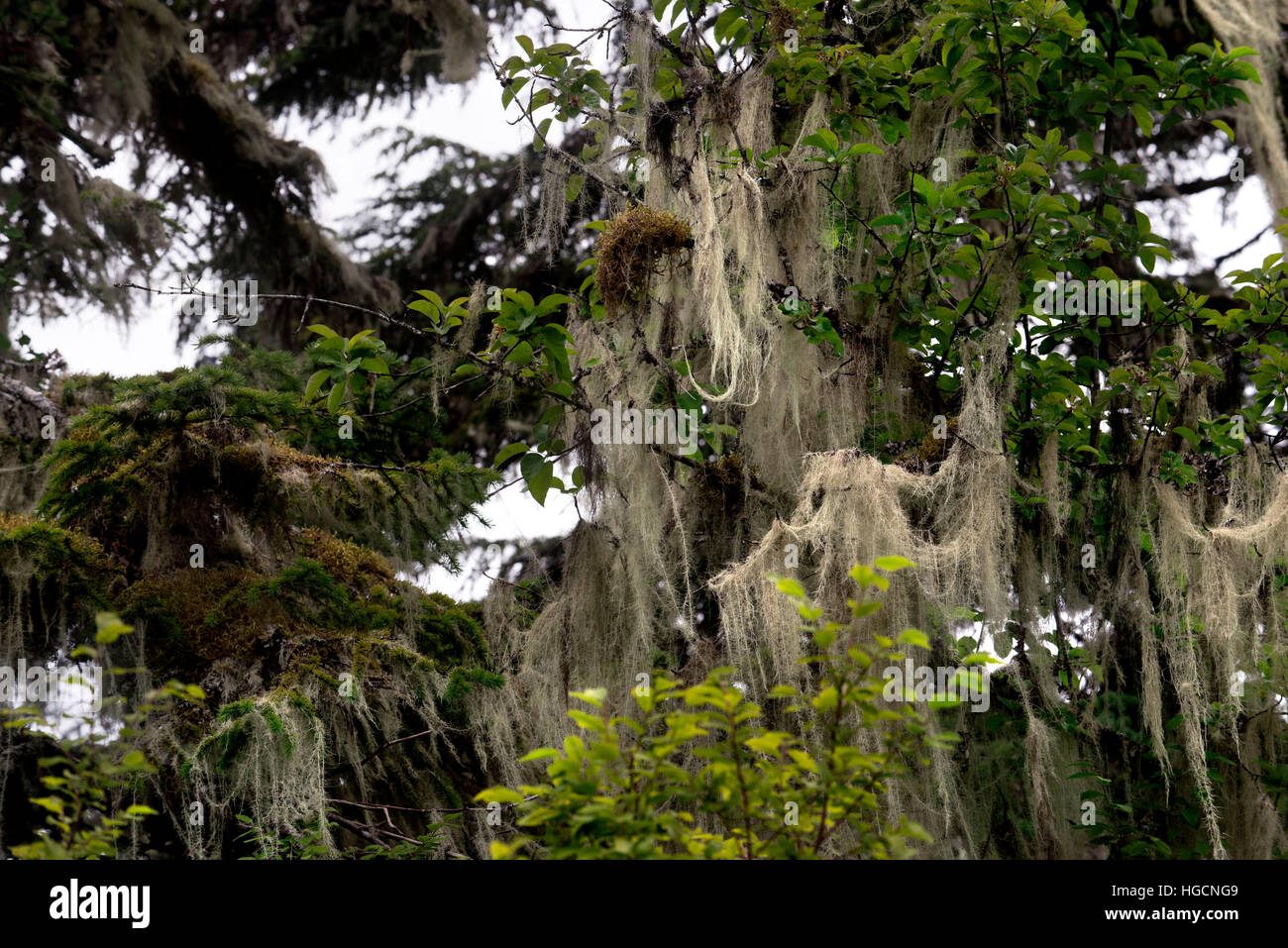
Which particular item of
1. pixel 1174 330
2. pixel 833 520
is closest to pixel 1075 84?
pixel 1174 330

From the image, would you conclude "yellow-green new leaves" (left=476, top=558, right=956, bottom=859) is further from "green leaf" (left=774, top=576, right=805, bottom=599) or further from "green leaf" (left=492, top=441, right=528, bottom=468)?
"green leaf" (left=492, top=441, right=528, bottom=468)

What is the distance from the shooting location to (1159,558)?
329 centimetres

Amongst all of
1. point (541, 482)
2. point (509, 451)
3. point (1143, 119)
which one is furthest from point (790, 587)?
point (1143, 119)

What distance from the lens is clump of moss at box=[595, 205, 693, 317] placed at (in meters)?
3.28

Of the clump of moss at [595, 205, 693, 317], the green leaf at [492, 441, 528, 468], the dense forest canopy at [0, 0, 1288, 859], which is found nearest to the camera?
the dense forest canopy at [0, 0, 1288, 859]

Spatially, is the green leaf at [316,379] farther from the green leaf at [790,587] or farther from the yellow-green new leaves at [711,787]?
the green leaf at [790,587]

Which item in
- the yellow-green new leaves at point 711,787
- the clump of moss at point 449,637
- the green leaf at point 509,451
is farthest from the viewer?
the clump of moss at point 449,637

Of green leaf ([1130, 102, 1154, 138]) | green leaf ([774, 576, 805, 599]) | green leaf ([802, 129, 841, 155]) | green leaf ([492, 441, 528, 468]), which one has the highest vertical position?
green leaf ([1130, 102, 1154, 138])

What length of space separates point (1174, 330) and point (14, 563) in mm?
3516

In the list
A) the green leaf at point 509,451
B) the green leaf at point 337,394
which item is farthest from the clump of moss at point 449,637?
the green leaf at point 337,394

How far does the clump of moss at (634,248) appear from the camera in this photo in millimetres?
3277

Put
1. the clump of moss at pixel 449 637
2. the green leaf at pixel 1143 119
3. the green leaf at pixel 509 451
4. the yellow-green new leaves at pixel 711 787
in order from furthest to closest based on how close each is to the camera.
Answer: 1. the clump of moss at pixel 449 637
2. the green leaf at pixel 1143 119
3. the green leaf at pixel 509 451
4. the yellow-green new leaves at pixel 711 787

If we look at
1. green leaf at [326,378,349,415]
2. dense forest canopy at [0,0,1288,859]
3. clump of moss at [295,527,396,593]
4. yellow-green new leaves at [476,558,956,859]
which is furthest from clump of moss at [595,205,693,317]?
yellow-green new leaves at [476,558,956,859]
